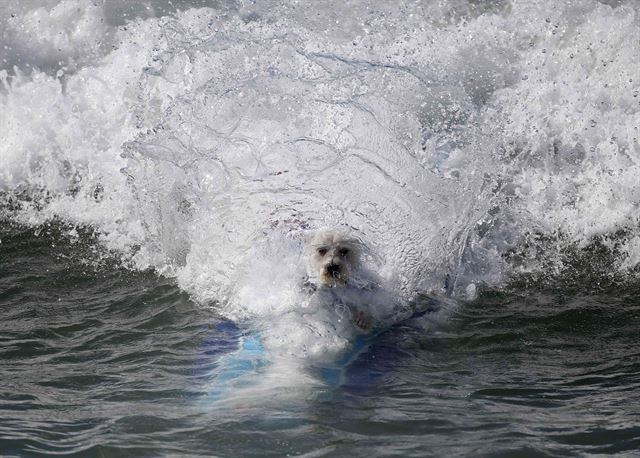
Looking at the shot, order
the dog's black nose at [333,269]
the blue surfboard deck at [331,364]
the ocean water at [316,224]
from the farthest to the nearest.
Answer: the dog's black nose at [333,269] → the blue surfboard deck at [331,364] → the ocean water at [316,224]

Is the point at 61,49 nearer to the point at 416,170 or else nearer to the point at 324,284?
the point at 416,170

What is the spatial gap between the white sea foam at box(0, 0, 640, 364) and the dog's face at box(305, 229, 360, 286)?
10.2 inches

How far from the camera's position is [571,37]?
10234 mm

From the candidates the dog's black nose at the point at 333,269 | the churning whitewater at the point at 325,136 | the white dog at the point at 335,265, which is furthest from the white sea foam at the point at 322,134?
the dog's black nose at the point at 333,269

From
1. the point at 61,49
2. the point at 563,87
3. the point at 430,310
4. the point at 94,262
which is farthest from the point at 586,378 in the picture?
the point at 61,49

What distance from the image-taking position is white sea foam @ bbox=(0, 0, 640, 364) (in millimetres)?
7164

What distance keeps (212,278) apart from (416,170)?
1925 millimetres

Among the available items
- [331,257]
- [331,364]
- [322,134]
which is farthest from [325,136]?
[331,364]

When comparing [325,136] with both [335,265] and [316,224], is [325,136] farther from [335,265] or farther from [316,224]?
[335,265]

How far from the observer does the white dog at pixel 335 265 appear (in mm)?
5848

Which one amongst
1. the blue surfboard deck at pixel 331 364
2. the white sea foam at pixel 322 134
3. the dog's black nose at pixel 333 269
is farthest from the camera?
the white sea foam at pixel 322 134

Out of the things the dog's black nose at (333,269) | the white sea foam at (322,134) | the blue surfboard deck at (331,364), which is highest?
the white sea foam at (322,134)

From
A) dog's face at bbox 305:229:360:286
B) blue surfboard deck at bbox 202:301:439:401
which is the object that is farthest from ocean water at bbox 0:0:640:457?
dog's face at bbox 305:229:360:286

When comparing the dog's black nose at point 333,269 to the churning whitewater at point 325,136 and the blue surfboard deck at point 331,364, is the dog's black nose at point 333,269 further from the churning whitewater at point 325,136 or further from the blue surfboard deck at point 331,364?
the blue surfboard deck at point 331,364
